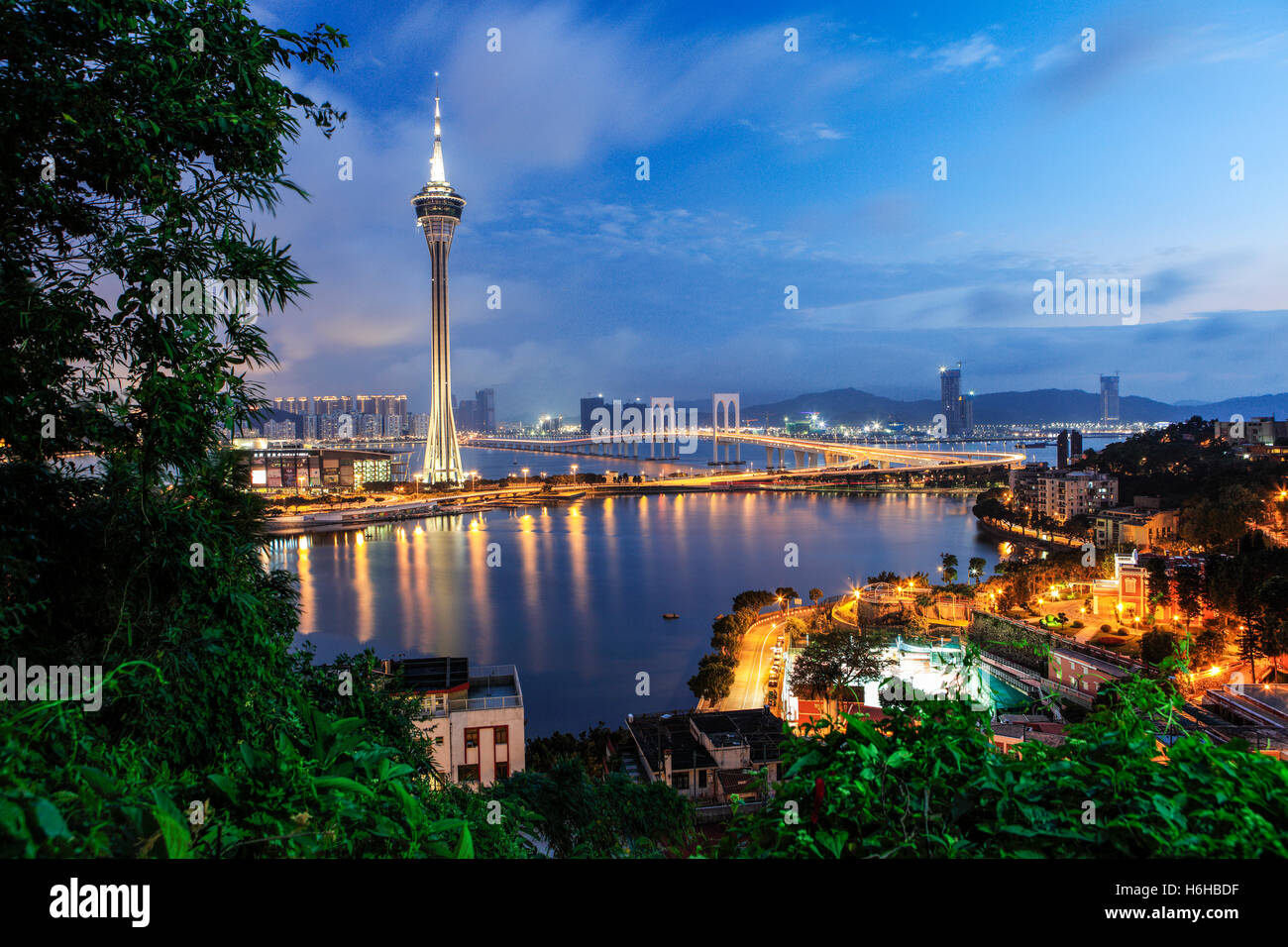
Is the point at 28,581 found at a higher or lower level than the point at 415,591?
higher

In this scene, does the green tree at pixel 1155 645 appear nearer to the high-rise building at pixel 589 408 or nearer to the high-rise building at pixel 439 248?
the high-rise building at pixel 439 248

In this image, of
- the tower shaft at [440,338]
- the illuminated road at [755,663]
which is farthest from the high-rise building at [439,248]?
the illuminated road at [755,663]

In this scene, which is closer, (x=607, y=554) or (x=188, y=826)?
(x=188, y=826)

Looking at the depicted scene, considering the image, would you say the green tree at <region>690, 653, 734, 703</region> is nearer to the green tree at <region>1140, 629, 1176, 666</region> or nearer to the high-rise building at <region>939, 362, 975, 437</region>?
the green tree at <region>1140, 629, 1176, 666</region>

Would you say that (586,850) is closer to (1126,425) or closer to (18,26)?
(18,26)
